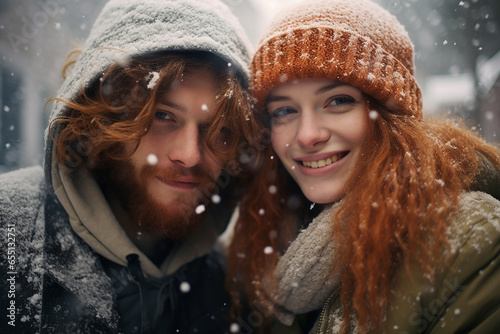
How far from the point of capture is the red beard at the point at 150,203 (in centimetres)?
182

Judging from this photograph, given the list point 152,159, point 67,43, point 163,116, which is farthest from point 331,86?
point 67,43

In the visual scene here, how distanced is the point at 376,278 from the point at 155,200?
1.23m

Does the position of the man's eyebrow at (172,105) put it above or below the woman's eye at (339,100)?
below

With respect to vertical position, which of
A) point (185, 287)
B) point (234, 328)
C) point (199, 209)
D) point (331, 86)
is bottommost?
point (234, 328)

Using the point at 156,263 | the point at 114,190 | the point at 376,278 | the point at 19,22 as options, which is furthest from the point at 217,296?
the point at 19,22

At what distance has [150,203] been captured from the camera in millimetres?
1854

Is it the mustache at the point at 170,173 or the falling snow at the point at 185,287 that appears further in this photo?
the falling snow at the point at 185,287

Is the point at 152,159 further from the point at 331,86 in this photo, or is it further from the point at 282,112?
the point at 331,86

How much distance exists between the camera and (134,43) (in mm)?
1620

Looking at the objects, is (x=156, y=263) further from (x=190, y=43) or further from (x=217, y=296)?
Answer: (x=190, y=43)

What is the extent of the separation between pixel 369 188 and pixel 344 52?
65 cm

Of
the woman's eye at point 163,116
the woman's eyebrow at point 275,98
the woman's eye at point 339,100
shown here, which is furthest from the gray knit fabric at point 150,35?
the woman's eye at point 339,100

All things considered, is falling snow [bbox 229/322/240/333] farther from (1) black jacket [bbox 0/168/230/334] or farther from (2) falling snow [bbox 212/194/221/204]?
(2) falling snow [bbox 212/194/221/204]

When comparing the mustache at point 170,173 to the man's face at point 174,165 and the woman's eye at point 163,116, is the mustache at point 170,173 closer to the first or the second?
the man's face at point 174,165
